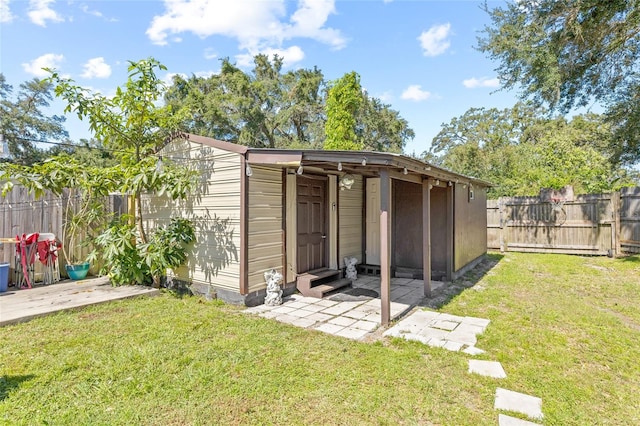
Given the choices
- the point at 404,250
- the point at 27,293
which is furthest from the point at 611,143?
the point at 27,293

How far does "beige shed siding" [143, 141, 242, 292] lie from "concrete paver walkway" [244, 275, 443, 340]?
0.83 meters

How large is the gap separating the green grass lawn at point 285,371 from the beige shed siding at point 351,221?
8.90 feet

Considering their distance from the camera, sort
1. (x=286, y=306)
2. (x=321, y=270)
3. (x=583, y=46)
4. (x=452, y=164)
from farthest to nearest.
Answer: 1. (x=452, y=164)
2. (x=583, y=46)
3. (x=321, y=270)
4. (x=286, y=306)

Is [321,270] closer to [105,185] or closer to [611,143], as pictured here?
[105,185]

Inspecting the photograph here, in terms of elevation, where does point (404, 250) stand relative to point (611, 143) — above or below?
below

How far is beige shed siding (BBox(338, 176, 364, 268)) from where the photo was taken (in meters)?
6.73

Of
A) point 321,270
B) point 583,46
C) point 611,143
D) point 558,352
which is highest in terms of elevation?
point 583,46

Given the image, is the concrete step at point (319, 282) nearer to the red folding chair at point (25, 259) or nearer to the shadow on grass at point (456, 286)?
the shadow on grass at point (456, 286)

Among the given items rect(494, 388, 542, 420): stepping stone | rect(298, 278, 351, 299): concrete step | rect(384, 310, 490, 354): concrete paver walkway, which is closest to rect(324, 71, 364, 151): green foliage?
rect(298, 278, 351, 299): concrete step

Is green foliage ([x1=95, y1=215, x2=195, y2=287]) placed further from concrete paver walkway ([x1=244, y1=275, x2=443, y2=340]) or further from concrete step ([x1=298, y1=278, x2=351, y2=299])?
concrete step ([x1=298, y1=278, x2=351, y2=299])

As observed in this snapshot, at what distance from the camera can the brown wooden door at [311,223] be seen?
229 inches

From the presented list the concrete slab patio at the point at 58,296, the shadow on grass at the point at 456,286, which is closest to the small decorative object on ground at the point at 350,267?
the shadow on grass at the point at 456,286

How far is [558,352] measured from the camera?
336cm

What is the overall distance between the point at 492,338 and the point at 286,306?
8.92 feet
